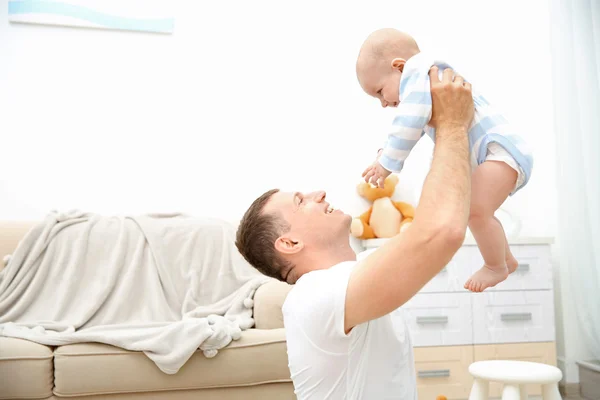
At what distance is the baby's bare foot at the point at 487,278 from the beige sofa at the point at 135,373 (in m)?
1.24

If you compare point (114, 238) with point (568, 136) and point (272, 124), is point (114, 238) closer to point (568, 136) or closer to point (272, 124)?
point (272, 124)

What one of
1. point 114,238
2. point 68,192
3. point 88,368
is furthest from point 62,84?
point 88,368

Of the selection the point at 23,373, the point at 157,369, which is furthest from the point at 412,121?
the point at 23,373

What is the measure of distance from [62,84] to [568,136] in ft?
9.15

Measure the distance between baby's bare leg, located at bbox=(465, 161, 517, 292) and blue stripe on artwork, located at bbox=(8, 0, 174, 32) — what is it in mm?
2787

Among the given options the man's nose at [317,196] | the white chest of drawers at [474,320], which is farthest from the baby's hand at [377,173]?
the white chest of drawers at [474,320]

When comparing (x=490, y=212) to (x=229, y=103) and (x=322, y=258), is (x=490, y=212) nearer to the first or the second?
(x=322, y=258)

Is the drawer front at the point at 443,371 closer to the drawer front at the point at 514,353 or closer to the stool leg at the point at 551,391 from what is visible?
the drawer front at the point at 514,353

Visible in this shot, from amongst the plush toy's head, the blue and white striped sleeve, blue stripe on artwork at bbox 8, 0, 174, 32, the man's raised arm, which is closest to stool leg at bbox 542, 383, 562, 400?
the blue and white striped sleeve

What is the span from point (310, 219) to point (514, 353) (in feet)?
7.73

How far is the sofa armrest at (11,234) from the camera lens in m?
2.90

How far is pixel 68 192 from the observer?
3375 millimetres

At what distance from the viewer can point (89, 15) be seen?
3455mm

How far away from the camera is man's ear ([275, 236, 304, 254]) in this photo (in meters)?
1.18
